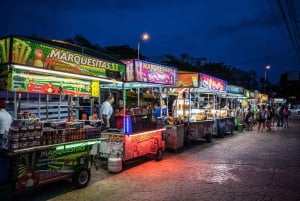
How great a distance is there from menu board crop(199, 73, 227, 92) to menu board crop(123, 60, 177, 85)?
2639mm

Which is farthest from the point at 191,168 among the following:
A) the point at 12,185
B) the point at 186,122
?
the point at 12,185

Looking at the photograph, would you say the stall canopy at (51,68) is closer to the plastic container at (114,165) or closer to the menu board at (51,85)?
the menu board at (51,85)

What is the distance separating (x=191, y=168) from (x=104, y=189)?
10.7ft

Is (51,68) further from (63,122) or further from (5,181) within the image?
(5,181)

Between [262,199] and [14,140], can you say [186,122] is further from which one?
[14,140]

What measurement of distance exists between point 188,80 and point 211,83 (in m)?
2.40

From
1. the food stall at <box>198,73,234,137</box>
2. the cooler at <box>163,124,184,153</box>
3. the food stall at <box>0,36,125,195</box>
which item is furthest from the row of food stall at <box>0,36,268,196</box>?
the food stall at <box>198,73,234,137</box>

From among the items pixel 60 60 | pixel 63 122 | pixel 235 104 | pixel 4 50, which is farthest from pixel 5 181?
pixel 235 104

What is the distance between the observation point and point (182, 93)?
14.4m

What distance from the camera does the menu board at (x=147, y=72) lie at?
359 inches

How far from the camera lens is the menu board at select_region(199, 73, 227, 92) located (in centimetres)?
1348

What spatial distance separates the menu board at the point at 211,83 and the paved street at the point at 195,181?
12.9ft

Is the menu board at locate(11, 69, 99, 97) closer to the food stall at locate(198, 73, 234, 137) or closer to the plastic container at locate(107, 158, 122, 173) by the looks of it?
the plastic container at locate(107, 158, 122, 173)

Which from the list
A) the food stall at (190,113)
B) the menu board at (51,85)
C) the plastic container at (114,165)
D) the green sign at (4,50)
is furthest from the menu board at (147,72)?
the green sign at (4,50)
